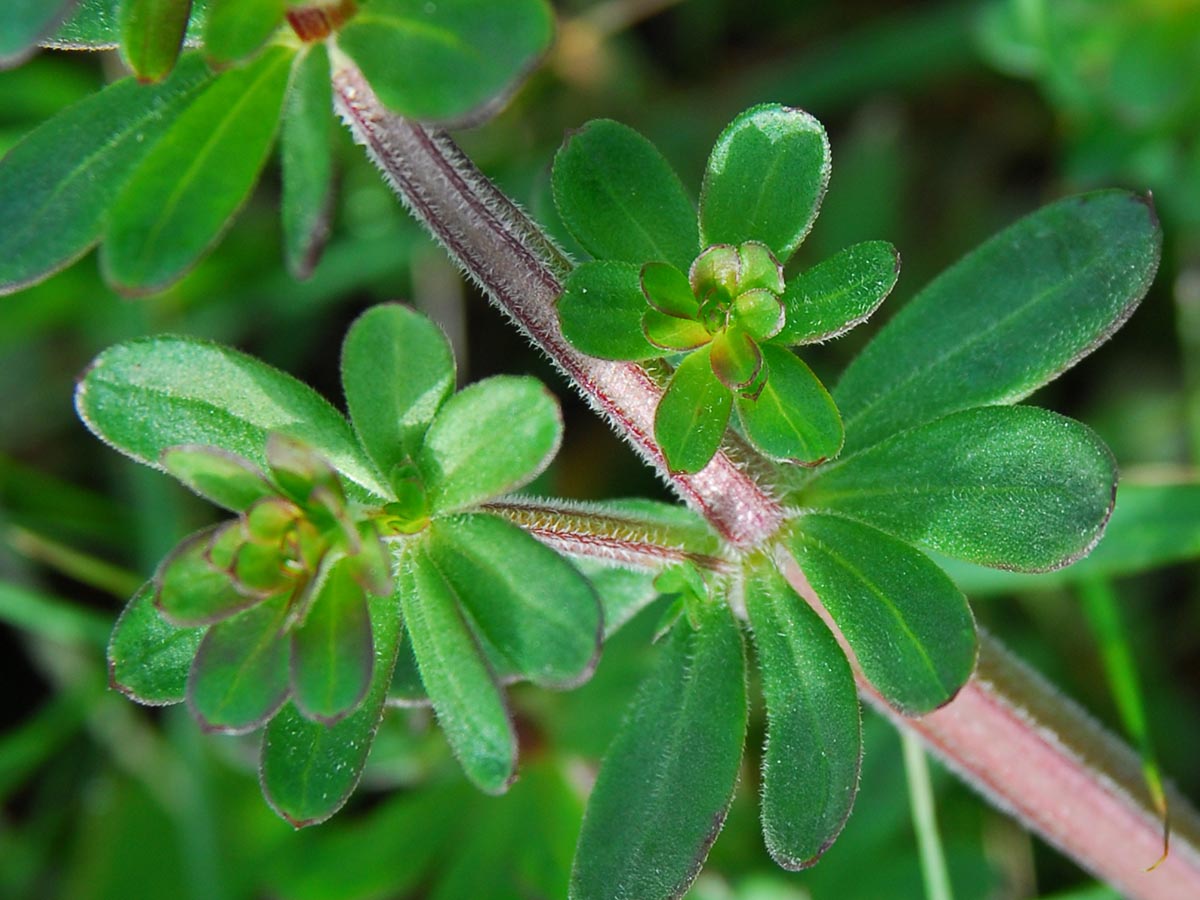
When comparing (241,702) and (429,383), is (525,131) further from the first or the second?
(241,702)

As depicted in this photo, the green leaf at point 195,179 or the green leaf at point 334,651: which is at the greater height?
the green leaf at point 195,179

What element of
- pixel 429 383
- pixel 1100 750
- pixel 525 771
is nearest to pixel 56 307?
pixel 525 771

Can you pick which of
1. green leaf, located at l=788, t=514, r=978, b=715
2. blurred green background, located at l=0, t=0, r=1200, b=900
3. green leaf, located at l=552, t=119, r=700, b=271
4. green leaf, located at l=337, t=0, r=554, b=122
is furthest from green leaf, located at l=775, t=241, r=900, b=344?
blurred green background, located at l=0, t=0, r=1200, b=900

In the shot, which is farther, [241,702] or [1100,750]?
[1100,750]

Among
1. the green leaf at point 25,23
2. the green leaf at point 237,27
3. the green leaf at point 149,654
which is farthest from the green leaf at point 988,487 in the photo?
the green leaf at point 25,23

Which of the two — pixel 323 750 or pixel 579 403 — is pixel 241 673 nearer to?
pixel 323 750

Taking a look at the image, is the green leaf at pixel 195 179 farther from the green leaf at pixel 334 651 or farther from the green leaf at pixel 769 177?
the green leaf at pixel 769 177

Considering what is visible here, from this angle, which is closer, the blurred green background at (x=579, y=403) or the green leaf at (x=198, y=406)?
the green leaf at (x=198, y=406)
